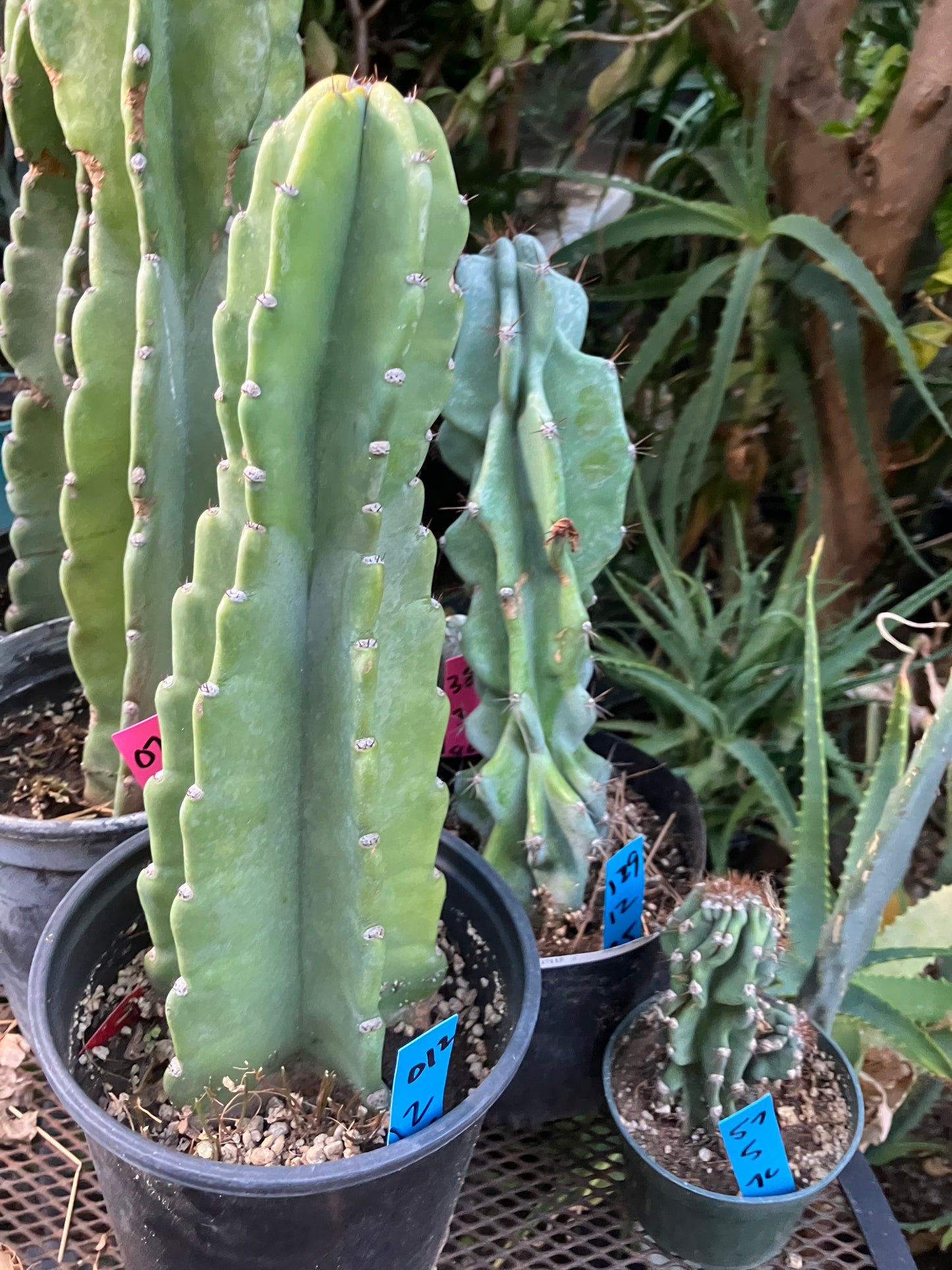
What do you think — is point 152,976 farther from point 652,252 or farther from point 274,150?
point 652,252

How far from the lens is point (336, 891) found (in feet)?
2.10

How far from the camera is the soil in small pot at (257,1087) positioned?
0.65 meters

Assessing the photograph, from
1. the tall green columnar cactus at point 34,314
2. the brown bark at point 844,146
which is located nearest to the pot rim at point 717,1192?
the tall green columnar cactus at point 34,314

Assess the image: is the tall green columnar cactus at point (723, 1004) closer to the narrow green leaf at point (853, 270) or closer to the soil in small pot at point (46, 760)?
the soil in small pot at point (46, 760)

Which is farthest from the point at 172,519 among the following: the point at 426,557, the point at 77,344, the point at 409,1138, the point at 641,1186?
the point at 641,1186

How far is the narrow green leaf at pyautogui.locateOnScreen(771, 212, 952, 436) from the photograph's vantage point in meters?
1.13

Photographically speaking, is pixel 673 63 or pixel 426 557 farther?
pixel 673 63

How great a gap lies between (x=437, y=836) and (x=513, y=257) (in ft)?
1.53

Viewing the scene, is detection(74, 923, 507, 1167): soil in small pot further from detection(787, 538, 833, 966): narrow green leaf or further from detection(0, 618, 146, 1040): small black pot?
detection(787, 538, 833, 966): narrow green leaf

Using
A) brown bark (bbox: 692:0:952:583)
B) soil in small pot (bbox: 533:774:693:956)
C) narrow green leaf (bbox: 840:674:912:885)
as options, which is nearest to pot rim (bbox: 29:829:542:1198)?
soil in small pot (bbox: 533:774:693:956)

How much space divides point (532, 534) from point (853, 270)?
618 millimetres

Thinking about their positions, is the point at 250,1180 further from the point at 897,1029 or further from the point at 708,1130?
the point at 897,1029

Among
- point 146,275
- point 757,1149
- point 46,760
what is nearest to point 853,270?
point 146,275

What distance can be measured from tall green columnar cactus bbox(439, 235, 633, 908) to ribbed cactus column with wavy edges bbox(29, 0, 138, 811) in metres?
0.27
